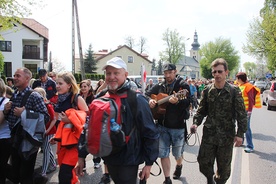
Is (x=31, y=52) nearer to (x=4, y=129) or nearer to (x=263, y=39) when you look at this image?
(x=263, y=39)

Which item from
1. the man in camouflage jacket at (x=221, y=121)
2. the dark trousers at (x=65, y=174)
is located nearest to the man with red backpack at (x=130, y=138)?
the dark trousers at (x=65, y=174)

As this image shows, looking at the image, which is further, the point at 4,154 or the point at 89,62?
the point at 89,62

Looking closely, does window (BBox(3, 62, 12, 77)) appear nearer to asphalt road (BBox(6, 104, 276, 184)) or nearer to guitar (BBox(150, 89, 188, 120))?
asphalt road (BBox(6, 104, 276, 184))

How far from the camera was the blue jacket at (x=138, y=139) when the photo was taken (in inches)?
100

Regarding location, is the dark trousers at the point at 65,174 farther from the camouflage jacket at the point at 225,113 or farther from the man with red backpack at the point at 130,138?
the camouflage jacket at the point at 225,113

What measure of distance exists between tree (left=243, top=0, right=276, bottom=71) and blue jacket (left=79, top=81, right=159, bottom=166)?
3524 centimetres

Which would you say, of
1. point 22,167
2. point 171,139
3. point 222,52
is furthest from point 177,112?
point 222,52

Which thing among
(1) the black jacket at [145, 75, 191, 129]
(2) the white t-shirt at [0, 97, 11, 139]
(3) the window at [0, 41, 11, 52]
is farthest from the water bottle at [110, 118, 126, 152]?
(3) the window at [0, 41, 11, 52]

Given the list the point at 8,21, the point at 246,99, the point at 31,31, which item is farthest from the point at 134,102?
the point at 31,31

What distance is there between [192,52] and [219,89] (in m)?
144

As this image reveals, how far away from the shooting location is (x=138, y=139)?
2.62m

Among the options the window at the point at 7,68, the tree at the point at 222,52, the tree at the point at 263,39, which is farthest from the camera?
the tree at the point at 222,52

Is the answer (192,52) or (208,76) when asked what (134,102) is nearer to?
(208,76)

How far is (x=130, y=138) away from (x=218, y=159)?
1.85 metres
